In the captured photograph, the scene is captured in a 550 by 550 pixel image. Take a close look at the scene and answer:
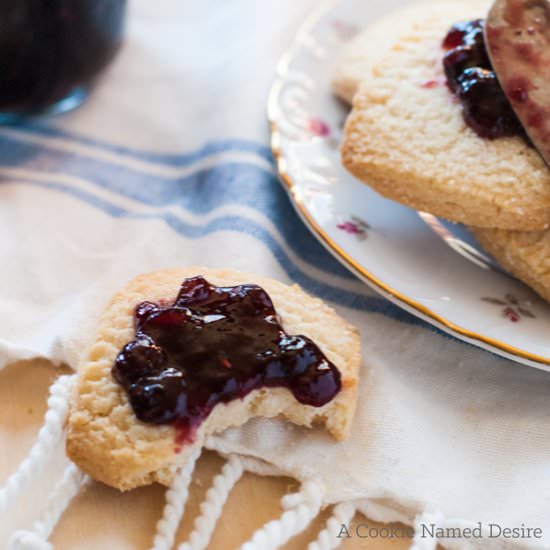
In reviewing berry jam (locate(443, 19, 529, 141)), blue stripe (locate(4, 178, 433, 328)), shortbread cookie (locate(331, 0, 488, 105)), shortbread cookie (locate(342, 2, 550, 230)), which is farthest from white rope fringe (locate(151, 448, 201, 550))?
shortbread cookie (locate(331, 0, 488, 105))

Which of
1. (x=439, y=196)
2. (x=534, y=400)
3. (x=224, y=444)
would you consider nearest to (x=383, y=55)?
(x=439, y=196)

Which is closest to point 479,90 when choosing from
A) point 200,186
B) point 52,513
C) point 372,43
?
point 372,43

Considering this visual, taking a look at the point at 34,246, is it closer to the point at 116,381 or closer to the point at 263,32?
the point at 116,381

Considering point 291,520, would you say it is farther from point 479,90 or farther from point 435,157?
point 479,90

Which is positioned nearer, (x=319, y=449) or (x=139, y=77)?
(x=319, y=449)

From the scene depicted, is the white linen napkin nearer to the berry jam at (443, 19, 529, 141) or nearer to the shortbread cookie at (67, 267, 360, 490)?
the shortbread cookie at (67, 267, 360, 490)

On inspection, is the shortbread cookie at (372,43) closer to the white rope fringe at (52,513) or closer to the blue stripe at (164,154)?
the blue stripe at (164,154)
